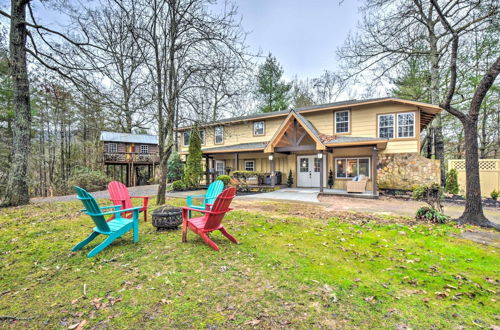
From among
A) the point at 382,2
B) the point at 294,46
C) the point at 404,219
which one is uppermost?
the point at 294,46

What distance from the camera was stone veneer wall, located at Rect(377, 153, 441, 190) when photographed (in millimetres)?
11391

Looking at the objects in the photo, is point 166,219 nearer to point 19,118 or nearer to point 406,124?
point 19,118

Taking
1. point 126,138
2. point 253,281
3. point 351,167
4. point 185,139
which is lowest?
point 253,281

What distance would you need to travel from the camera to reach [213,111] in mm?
10195

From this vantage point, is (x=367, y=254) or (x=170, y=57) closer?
(x=367, y=254)

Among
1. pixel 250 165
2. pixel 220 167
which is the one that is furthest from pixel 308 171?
pixel 220 167

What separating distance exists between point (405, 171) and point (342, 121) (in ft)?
15.0

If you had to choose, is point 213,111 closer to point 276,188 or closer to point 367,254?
point 276,188

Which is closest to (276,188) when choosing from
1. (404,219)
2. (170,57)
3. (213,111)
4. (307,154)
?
(307,154)

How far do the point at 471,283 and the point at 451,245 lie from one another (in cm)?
174

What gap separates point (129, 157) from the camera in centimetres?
2145

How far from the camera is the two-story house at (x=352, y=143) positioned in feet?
38.2

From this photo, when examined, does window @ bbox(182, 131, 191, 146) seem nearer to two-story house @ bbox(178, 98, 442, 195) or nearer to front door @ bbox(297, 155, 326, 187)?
two-story house @ bbox(178, 98, 442, 195)

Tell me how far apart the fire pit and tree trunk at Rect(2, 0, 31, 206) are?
6778mm
